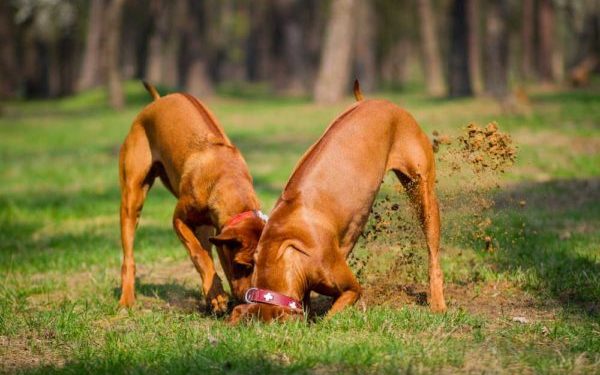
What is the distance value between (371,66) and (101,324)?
3834cm

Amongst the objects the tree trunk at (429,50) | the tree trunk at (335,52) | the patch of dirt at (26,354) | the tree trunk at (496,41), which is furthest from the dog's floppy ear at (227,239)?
the tree trunk at (429,50)

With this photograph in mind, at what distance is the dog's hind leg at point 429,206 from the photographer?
6.16 m

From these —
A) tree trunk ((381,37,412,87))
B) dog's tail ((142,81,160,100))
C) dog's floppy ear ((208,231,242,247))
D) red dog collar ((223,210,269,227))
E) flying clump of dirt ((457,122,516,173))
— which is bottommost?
tree trunk ((381,37,412,87))

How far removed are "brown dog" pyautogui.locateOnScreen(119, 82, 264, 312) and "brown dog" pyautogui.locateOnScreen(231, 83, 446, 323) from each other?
275 millimetres

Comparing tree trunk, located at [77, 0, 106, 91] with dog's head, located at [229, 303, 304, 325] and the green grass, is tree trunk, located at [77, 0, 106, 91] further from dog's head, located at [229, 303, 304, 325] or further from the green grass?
dog's head, located at [229, 303, 304, 325]

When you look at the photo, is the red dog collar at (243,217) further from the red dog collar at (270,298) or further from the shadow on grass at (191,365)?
the shadow on grass at (191,365)

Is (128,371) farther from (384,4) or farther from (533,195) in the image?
(384,4)

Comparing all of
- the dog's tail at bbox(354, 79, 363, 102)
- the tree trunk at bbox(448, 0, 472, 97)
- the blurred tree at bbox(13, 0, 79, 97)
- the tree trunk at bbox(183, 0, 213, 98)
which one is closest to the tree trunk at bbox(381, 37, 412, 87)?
the tree trunk at bbox(183, 0, 213, 98)

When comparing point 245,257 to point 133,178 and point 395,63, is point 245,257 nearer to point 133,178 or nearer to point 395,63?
point 133,178

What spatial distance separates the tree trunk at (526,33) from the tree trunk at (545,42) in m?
2.52

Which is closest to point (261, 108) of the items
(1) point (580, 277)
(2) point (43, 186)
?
(2) point (43, 186)

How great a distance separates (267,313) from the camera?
17.5 ft

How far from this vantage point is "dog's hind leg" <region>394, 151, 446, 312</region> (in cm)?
616

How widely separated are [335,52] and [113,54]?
22.7ft
